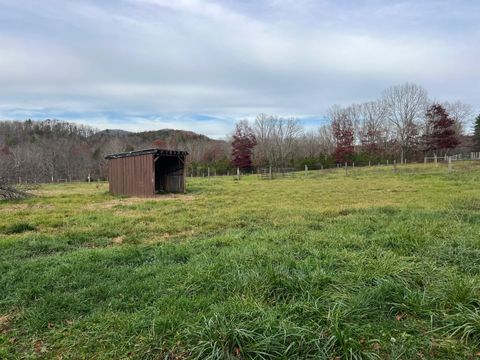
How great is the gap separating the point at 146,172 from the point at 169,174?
331 centimetres

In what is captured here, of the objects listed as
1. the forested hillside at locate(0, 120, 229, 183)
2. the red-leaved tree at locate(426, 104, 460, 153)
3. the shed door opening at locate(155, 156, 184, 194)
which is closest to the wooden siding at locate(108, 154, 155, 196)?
the shed door opening at locate(155, 156, 184, 194)

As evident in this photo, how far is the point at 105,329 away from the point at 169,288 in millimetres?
905

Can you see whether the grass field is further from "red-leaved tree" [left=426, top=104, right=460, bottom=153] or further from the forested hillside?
the forested hillside

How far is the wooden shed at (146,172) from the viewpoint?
1788 centimetres

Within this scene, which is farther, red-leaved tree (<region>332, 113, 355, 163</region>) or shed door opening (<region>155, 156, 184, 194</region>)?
red-leaved tree (<region>332, 113, 355, 163</region>)

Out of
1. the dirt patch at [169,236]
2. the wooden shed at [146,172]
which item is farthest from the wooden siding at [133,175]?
the dirt patch at [169,236]

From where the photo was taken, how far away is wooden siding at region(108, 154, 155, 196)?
17.8 metres

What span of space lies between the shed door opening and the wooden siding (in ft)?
5.15

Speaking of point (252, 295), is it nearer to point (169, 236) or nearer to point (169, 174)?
point (169, 236)

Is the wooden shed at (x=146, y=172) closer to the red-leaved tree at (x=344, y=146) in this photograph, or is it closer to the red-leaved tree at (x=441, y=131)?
the red-leaved tree at (x=344, y=146)

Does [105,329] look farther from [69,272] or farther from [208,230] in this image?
[208,230]

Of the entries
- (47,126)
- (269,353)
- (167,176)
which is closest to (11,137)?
(47,126)

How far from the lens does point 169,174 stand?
21.3m

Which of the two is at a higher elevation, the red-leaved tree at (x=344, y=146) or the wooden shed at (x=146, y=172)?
the red-leaved tree at (x=344, y=146)
